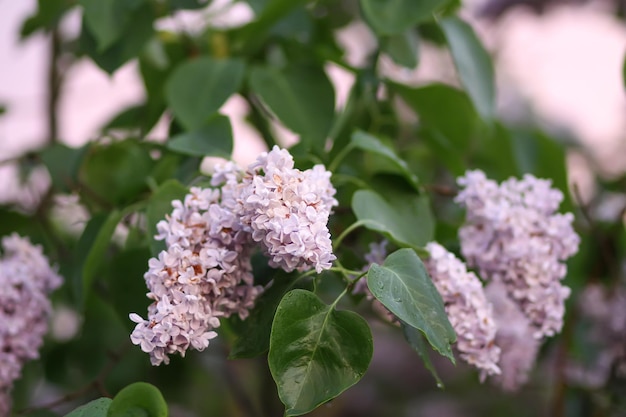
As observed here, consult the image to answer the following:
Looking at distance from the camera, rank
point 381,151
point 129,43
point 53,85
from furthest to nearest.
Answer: point 53,85
point 129,43
point 381,151

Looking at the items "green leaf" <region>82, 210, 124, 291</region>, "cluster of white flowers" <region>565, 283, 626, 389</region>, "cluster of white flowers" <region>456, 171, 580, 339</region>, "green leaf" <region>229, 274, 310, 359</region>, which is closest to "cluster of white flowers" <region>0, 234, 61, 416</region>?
"green leaf" <region>82, 210, 124, 291</region>

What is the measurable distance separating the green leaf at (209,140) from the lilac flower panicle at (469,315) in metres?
0.14

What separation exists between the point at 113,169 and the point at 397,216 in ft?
0.73

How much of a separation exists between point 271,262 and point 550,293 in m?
0.15

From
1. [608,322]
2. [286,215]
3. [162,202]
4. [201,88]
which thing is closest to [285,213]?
[286,215]

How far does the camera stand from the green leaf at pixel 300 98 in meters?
0.49

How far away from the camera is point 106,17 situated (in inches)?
19.0

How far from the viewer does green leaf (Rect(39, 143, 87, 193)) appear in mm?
493

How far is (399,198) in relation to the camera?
437mm

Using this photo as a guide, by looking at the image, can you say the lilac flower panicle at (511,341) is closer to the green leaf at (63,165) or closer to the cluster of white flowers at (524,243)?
the cluster of white flowers at (524,243)

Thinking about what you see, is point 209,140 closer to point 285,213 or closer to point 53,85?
point 285,213

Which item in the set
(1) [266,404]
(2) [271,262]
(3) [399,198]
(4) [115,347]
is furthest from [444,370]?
(2) [271,262]

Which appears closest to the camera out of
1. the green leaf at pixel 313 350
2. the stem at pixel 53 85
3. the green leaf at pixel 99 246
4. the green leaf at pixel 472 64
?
the green leaf at pixel 313 350

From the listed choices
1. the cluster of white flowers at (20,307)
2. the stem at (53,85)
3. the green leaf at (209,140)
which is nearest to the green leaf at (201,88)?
the green leaf at (209,140)
